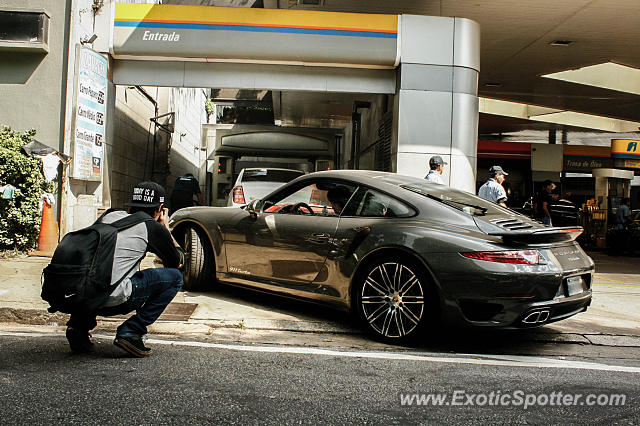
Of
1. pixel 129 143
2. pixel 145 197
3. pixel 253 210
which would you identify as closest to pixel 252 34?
pixel 129 143

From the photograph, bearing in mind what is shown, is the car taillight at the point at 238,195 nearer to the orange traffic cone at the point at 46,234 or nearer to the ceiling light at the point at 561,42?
the orange traffic cone at the point at 46,234

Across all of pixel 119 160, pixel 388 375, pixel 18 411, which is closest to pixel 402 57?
pixel 119 160

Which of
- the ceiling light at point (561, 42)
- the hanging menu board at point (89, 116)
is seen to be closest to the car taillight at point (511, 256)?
the hanging menu board at point (89, 116)

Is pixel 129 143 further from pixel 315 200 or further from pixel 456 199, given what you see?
pixel 456 199

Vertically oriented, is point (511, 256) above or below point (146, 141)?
below

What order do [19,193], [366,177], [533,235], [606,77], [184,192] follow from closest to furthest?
[533,235], [366,177], [19,193], [184,192], [606,77]

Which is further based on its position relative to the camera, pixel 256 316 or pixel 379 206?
pixel 256 316

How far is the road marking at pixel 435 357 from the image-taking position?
3.97m

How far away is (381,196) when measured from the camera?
15.9 feet

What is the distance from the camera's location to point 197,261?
5.96 metres

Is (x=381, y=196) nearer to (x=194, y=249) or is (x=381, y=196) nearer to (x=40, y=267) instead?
(x=194, y=249)

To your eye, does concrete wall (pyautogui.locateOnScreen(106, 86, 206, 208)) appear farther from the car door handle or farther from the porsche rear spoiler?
the porsche rear spoiler

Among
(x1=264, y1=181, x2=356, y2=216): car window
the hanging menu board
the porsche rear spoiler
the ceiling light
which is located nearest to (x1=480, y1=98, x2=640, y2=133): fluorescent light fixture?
the ceiling light

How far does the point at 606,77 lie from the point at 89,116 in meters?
14.3
